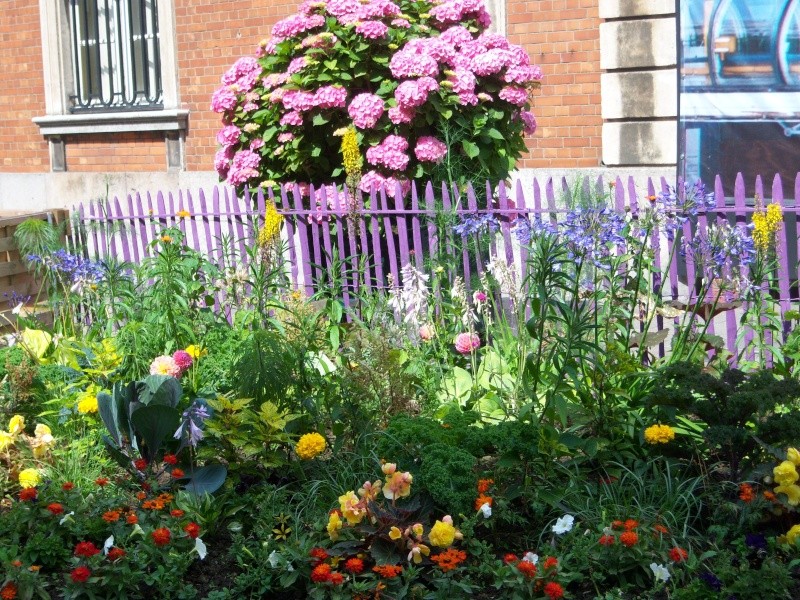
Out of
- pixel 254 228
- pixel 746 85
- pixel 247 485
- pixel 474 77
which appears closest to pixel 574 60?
pixel 746 85

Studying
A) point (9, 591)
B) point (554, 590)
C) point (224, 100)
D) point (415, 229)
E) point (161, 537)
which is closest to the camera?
point (554, 590)

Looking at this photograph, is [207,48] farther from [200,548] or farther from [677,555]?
[677,555]

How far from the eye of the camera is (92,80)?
47.6 feet

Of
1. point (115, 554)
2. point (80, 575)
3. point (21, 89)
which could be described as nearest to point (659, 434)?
point (115, 554)

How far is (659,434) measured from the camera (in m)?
4.11

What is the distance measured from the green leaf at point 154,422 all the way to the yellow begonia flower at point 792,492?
2.27 metres

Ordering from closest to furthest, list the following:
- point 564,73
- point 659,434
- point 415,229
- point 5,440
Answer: point 659,434 → point 5,440 → point 415,229 → point 564,73

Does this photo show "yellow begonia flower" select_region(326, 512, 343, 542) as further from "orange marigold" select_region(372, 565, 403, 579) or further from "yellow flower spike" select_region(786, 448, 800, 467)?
"yellow flower spike" select_region(786, 448, 800, 467)

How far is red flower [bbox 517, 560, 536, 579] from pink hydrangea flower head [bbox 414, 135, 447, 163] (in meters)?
4.22

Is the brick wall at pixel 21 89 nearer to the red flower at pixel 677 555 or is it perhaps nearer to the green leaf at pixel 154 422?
the green leaf at pixel 154 422

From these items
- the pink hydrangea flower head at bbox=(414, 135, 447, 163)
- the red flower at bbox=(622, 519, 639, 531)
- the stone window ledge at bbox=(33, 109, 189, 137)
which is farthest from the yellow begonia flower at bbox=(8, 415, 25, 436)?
the stone window ledge at bbox=(33, 109, 189, 137)

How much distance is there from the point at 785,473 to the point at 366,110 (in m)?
4.16

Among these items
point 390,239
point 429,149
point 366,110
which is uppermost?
point 366,110

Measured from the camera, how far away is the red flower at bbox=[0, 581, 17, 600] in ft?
11.5
